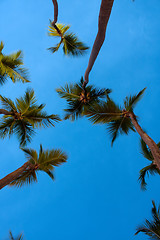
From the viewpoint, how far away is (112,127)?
7.57 metres

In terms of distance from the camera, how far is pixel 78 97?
905 cm

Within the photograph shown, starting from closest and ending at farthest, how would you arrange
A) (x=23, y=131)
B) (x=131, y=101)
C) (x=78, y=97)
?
(x=131, y=101) < (x=23, y=131) < (x=78, y=97)

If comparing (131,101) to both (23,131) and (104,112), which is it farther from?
(23,131)

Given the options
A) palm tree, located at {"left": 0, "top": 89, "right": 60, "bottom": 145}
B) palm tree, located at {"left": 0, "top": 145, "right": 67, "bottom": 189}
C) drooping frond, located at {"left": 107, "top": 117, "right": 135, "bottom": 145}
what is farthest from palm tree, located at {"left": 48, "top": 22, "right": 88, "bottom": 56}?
palm tree, located at {"left": 0, "top": 145, "right": 67, "bottom": 189}

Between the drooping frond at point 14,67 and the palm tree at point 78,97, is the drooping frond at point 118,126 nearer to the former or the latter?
the palm tree at point 78,97

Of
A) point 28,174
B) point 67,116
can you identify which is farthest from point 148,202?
point 28,174

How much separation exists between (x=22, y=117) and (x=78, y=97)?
8.84 feet

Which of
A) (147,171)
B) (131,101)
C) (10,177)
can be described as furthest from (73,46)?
(10,177)

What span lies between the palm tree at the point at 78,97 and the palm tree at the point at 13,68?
6.59 feet

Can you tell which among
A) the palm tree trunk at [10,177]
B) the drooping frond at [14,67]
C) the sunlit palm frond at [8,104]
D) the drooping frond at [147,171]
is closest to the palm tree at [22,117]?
the sunlit palm frond at [8,104]

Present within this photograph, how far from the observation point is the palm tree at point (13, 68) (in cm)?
761

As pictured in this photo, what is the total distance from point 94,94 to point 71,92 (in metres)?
1.08

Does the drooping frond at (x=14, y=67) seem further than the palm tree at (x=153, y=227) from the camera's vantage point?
Yes

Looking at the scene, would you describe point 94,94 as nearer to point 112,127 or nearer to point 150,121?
A: point 112,127
